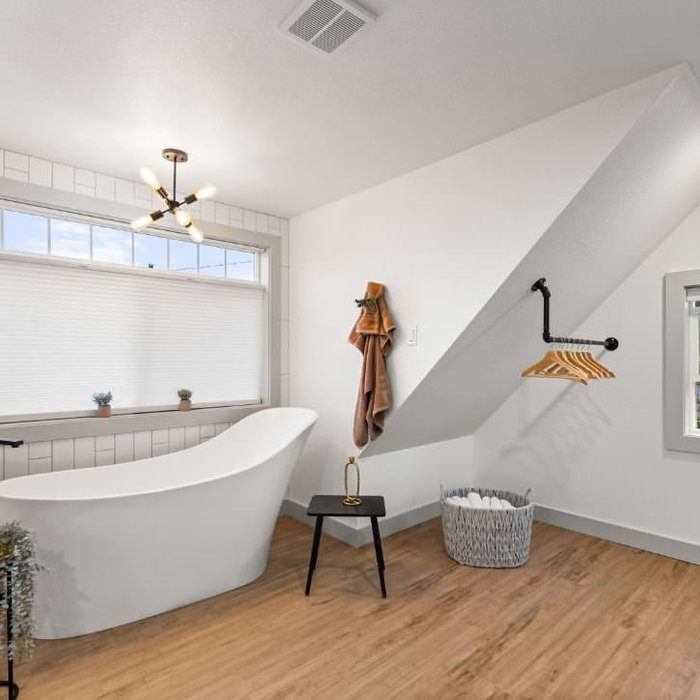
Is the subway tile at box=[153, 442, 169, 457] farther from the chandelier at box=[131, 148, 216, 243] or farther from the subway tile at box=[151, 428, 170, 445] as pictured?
the chandelier at box=[131, 148, 216, 243]

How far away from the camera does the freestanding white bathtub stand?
2070mm

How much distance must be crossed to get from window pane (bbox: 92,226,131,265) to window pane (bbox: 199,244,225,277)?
0.54 m

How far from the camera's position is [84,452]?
2990mm

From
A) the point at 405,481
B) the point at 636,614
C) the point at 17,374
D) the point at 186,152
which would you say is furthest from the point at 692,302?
the point at 17,374

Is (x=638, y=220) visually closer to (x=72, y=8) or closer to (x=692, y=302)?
(x=692, y=302)

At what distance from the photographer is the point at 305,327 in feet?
12.5

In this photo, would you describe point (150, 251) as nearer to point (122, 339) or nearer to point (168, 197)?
point (122, 339)

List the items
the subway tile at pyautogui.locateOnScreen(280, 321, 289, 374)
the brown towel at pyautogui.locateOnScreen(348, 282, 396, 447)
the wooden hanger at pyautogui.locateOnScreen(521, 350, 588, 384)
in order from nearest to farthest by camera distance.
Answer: the wooden hanger at pyautogui.locateOnScreen(521, 350, 588, 384)
the brown towel at pyautogui.locateOnScreen(348, 282, 396, 447)
the subway tile at pyautogui.locateOnScreen(280, 321, 289, 374)

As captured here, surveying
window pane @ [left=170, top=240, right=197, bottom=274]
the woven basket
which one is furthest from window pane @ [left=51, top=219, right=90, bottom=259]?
the woven basket

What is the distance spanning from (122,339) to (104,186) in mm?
987

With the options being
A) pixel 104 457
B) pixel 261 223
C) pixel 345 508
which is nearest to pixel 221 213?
pixel 261 223

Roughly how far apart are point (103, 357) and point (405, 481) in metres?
2.26

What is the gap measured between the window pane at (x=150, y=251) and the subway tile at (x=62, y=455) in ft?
4.10

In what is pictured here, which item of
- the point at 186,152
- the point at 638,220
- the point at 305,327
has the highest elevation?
the point at 186,152
